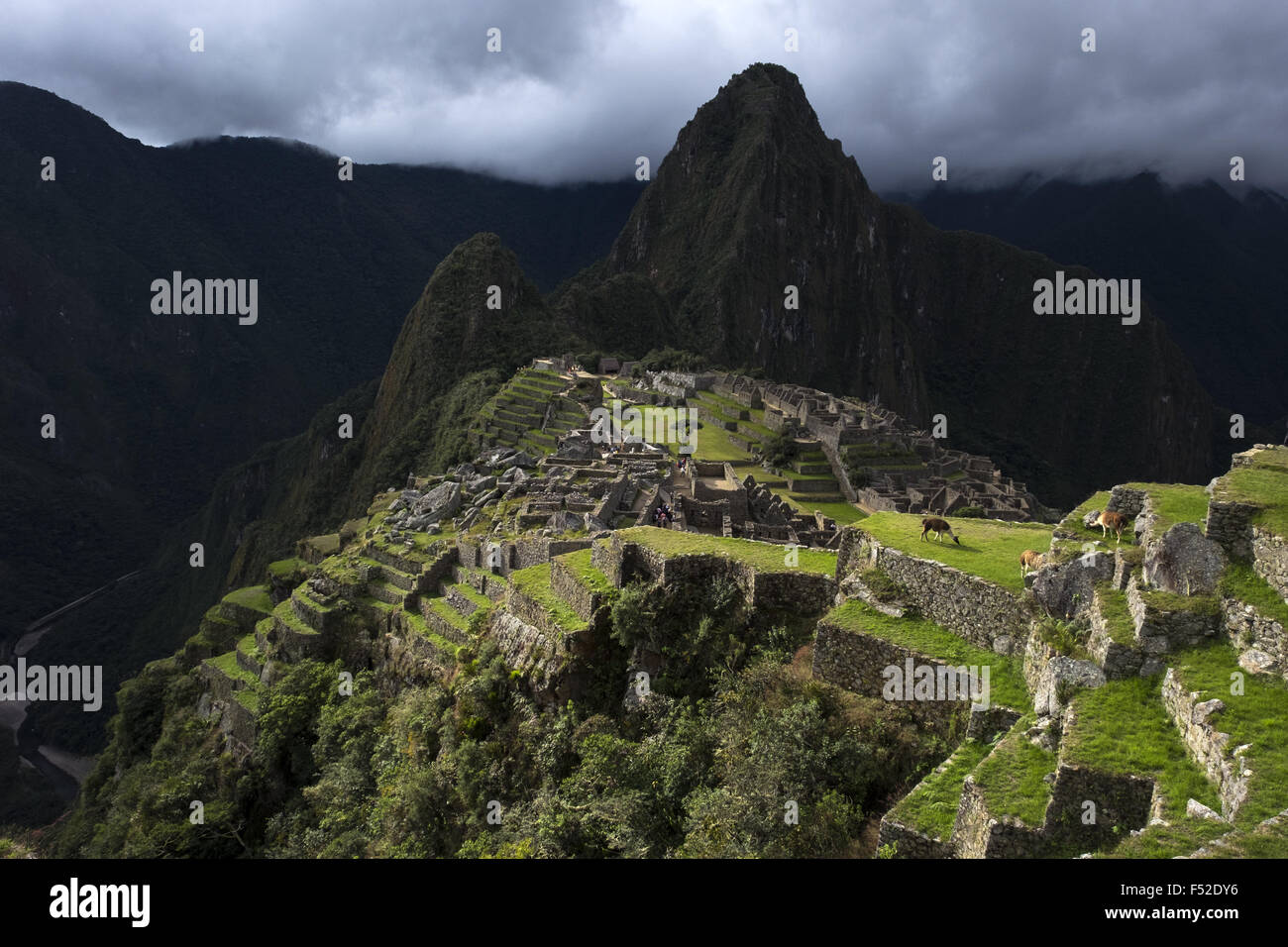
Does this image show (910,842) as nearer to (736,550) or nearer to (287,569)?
(736,550)

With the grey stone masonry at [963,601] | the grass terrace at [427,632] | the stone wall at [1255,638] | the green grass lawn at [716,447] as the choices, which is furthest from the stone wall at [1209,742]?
the green grass lawn at [716,447]

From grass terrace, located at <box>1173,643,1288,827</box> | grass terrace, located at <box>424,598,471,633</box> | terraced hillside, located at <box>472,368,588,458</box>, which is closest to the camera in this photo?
grass terrace, located at <box>1173,643,1288,827</box>

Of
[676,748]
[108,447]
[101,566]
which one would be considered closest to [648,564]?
[676,748]

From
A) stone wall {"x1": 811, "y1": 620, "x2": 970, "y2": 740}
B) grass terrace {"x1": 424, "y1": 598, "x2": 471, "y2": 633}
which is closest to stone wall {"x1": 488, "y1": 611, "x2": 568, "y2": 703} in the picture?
grass terrace {"x1": 424, "y1": 598, "x2": 471, "y2": 633}

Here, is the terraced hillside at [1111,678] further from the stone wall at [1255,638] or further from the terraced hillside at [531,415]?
the terraced hillside at [531,415]

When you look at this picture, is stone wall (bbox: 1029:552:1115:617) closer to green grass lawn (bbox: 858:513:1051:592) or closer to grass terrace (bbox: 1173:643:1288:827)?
green grass lawn (bbox: 858:513:1051:592)

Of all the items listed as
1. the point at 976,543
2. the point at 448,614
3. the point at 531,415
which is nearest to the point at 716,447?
the point at 531,415
